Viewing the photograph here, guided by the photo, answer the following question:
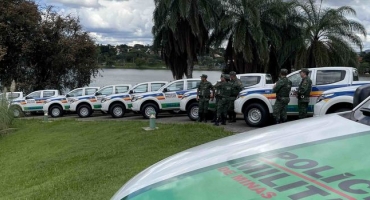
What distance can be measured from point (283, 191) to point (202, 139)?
335 inches

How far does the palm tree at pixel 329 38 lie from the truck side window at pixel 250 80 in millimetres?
9125

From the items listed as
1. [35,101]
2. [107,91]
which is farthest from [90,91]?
[35,101]

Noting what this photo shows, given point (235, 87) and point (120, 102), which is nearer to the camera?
point (235, 87)

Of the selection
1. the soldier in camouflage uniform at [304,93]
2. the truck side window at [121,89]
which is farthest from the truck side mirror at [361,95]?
the truck side window at [121,89]

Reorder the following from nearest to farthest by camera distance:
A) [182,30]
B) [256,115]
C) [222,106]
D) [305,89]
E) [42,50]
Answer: [305,89], [256,115], [222,106], [182,30], [42,50]

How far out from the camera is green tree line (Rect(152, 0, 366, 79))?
21672mm

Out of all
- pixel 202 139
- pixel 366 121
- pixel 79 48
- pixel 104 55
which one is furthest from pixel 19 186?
pixel 104 55

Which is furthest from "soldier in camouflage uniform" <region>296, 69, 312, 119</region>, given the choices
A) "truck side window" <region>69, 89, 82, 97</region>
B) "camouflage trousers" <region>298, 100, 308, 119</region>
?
"truck side window" <region>69, 89, 82, 97</region>

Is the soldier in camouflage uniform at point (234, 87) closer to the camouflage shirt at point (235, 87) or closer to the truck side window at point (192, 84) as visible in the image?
the camouflage shirt at point (235, 87)

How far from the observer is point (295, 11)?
2338 cm

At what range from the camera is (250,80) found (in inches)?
534

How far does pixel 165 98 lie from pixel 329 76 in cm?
738

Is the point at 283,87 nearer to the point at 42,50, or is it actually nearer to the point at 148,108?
the point at 148,108

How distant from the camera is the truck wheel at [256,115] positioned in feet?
39.7
